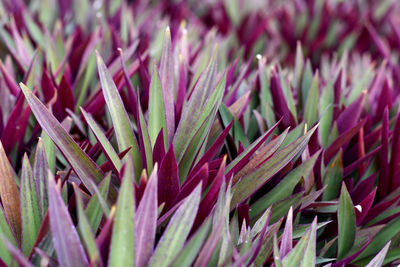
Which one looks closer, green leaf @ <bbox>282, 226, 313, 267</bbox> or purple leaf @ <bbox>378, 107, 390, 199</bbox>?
green leaf @ <bbox>282, 226, 313, 267</bbox>

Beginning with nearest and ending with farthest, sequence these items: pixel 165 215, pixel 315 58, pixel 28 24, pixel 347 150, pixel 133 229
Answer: pixel 133 229 → pixel 165 215 → pixel 347 150 → pixel 28 24 → pixel 315 58

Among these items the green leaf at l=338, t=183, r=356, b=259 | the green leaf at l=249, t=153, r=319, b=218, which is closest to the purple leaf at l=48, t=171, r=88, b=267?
the green leaf at l=249, t=153, r=319, b=218

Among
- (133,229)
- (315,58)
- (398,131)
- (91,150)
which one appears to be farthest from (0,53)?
(315,58)

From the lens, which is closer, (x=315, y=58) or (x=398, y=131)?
Answer: (x=398, y=131)

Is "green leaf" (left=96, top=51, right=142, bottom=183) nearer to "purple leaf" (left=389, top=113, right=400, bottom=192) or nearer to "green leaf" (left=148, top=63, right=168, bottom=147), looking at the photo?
"green leaf" (left=148, top=63, right=168, bottom=147)

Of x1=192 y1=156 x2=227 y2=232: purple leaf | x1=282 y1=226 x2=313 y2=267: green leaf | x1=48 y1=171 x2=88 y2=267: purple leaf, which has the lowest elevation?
x1=282 y1=226 x2=313 y2=267: green leaf

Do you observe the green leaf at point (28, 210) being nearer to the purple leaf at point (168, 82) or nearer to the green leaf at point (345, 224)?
the purple leaf at point (168, 82)

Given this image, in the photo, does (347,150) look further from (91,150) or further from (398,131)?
(91,150)

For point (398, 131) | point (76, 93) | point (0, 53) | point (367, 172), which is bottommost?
point (367, 172)
